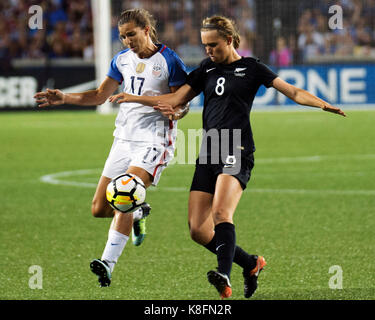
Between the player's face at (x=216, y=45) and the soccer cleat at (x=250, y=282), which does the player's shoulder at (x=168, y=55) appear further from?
the soccer cleat at (x=250, y=282)

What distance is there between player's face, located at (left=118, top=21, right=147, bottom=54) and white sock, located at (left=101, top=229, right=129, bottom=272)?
152 centimetres

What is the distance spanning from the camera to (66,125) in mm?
23703

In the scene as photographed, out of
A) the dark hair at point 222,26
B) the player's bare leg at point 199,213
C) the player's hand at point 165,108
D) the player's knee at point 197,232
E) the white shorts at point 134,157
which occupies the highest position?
the dark hair at point 222,26

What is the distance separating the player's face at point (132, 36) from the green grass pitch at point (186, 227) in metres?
1.89

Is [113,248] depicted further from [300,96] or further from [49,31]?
[49,31]

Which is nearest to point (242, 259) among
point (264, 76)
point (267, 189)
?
point (264, 76)

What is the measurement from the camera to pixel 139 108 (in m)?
7.44

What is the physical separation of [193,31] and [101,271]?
2132 centimetres

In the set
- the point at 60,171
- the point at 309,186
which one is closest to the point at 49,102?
the point at 309,186

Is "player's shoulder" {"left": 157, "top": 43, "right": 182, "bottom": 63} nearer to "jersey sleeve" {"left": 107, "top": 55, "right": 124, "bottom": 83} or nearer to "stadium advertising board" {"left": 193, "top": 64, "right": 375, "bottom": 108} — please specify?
"jersey sleeve" {"left": 107, "top": 55, "right": 124, "bottom": 83}

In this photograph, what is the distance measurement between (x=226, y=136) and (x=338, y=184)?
21.8 ft

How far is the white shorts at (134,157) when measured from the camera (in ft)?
24.0

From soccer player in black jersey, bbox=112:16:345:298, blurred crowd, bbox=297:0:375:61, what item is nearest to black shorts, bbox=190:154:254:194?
soccer player in black jersey, bbox=112:16:345:298

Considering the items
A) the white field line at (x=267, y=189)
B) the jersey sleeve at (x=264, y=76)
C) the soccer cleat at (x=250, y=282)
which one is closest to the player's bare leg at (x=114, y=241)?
the soccer cleat at (x=250, y=282)
